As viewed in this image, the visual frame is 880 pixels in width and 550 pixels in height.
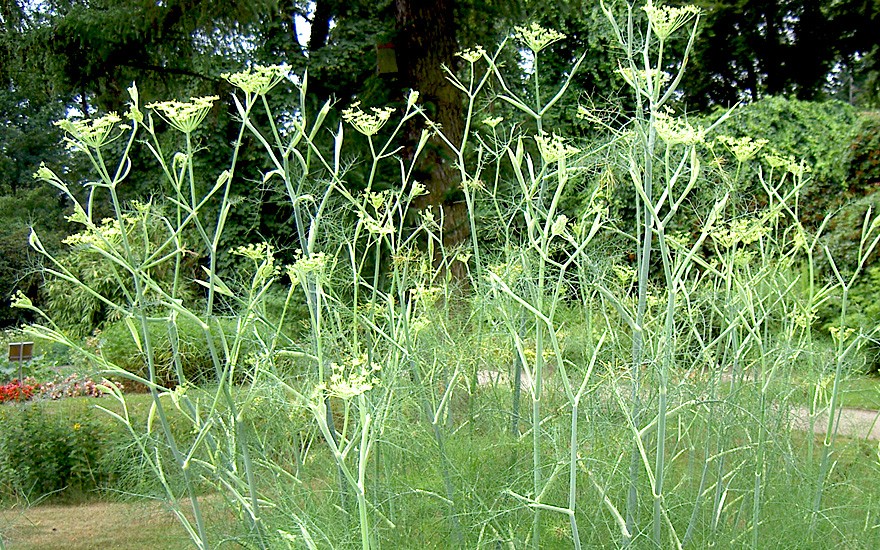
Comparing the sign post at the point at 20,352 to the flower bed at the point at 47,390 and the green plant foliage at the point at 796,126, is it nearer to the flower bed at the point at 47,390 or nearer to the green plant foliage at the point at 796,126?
the flower bed at the point at 47,390

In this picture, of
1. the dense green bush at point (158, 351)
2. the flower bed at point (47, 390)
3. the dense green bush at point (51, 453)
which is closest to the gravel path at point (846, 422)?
the dense green bush at point (51, 453)

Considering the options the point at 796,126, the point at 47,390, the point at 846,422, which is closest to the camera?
the point at 846,422

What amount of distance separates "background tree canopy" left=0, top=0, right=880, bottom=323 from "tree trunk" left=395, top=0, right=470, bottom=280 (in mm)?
12

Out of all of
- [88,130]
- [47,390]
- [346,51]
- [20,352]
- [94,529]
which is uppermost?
[346,51]

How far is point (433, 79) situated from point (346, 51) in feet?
13.8

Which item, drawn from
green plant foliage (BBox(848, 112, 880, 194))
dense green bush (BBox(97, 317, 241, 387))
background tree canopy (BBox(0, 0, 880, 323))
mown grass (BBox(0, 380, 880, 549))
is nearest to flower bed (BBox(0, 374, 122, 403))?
dense green bush (BBox(97, 317, 241, 387))

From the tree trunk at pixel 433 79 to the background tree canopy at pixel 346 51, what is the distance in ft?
0.04

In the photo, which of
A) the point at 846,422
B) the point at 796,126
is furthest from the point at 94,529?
the point at 796,126

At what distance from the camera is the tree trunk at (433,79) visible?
7.11 m

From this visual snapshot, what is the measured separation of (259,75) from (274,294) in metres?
7.04

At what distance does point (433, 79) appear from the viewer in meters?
7.26

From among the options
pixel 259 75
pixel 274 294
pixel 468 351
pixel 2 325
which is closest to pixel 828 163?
pixel 274 294

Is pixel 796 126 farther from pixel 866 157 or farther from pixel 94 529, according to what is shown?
pixel 94 529

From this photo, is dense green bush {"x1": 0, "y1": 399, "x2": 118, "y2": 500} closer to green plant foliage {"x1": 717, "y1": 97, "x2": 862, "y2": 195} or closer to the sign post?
the sign post
